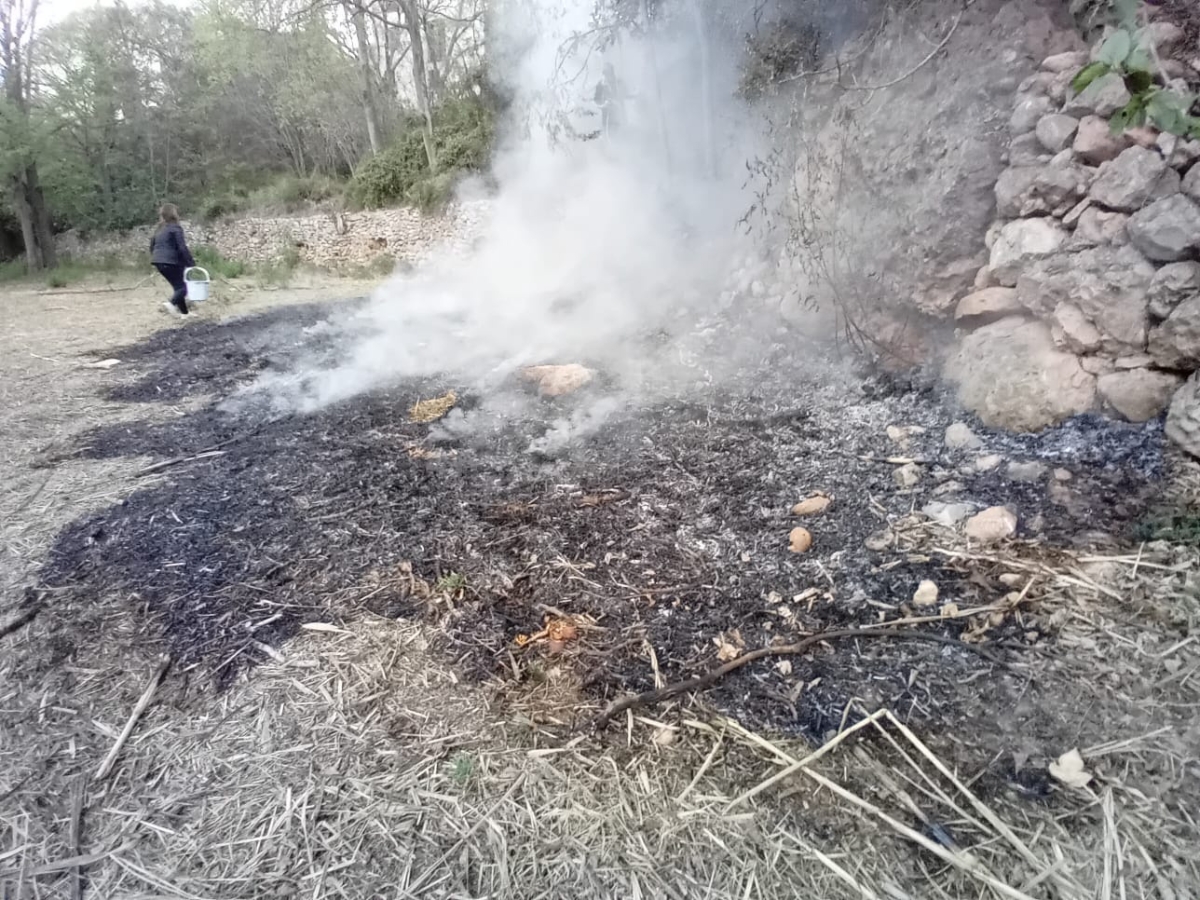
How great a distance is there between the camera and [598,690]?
195cm

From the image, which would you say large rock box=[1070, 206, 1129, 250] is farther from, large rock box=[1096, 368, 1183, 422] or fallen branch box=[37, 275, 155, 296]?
fallen branch box=[37, 275, 155, 296]

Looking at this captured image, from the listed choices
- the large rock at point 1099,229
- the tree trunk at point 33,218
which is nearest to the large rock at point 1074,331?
the large rock at point 1099,229

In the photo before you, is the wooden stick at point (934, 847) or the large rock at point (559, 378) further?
the large rock at point (559, 378)

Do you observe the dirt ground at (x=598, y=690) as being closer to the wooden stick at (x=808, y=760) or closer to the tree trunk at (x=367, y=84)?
the wooden stick at (x=808, y=760)

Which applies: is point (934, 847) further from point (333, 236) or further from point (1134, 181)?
point (333, 236)

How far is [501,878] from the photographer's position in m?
1.51

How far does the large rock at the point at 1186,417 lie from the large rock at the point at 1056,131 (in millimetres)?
1215

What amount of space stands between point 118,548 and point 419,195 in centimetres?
1107

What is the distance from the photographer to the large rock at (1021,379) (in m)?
2.87

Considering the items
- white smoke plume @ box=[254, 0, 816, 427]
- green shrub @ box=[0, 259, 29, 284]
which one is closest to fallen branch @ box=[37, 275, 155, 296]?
green shrub @ box=[0, 259, 29, 284]

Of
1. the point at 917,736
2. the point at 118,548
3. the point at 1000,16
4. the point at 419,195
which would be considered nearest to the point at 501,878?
the point at 917,736

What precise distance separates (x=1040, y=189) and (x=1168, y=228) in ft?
2.05

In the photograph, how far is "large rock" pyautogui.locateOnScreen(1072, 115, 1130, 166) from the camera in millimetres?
2789

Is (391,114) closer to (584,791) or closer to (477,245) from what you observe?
(477,245)
